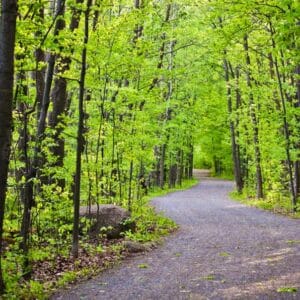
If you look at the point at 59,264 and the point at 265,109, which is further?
the point at 265,109

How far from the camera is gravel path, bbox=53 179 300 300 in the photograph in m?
6.82

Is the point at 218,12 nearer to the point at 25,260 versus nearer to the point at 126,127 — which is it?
the point at 126,127

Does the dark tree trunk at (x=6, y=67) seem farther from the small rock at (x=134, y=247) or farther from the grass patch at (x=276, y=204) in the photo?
the grass patch at (x=276, y=204)

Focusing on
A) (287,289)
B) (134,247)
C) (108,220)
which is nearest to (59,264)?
(134,247)

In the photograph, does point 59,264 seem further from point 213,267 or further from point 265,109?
point 265,109

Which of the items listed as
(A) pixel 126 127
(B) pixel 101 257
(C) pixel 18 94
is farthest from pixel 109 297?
(A) pixel 126 127

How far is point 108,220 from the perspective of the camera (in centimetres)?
1221

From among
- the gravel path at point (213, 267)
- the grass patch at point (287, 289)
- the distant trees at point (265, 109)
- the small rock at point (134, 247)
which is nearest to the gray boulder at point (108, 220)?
the small rock at point (134, 247)

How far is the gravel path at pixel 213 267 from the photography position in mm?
6820

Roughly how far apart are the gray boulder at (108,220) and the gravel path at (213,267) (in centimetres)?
134

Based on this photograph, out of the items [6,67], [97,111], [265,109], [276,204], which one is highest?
[265,109]

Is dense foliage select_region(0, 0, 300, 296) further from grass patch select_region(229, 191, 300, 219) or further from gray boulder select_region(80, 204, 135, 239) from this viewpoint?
gray boulder select_region(80, 204, 135, 239)

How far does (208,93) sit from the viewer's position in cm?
3531

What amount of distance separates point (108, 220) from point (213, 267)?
4366mm
